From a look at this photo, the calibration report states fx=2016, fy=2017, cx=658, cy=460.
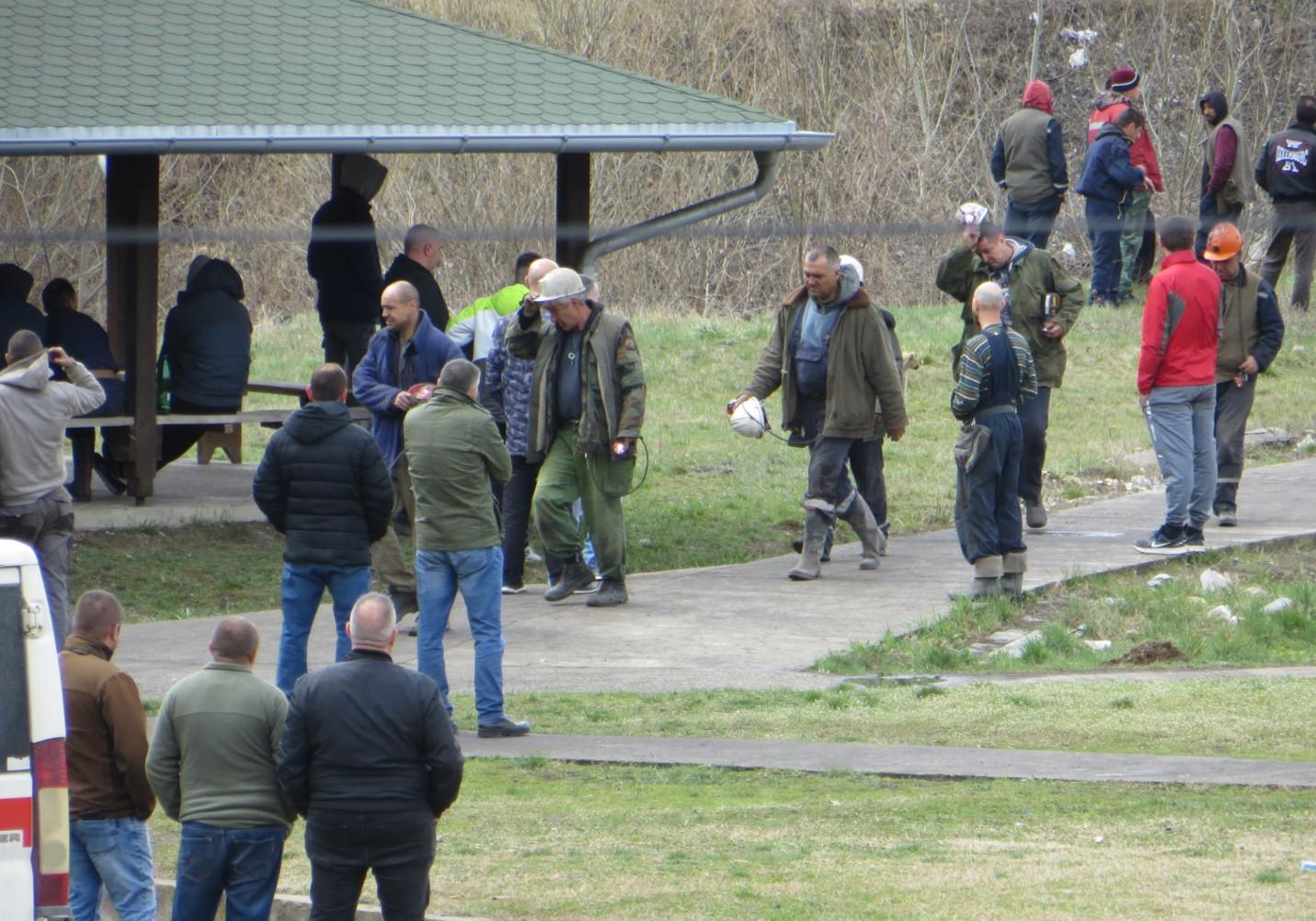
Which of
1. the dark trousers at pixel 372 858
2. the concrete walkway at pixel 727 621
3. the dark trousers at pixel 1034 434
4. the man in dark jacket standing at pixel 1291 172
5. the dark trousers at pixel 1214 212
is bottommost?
the concrete walkway at pixel 727 621

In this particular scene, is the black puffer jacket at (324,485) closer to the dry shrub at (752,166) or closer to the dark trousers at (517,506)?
the dark trousers at (517,506)

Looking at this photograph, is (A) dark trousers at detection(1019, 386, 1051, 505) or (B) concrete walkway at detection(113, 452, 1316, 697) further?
(A) dark trousers at detection(1019, 386, 1051, 505)

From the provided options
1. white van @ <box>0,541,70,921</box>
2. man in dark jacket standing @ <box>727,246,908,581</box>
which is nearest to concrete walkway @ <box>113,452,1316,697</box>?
man in dark jacket standing @ <box>727,246,908,581</box>

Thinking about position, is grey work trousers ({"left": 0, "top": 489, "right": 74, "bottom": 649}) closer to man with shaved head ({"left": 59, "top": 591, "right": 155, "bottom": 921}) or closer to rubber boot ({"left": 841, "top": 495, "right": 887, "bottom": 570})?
man with shaved head ({"left": 59, "top": 591, "right": 155, "bottom": 921})

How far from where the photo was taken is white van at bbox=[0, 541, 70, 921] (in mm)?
5457

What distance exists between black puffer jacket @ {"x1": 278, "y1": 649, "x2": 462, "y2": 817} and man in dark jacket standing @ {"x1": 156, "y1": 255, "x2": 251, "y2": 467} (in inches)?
342

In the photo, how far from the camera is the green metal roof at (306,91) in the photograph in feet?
40.5

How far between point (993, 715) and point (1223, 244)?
441 centimetres

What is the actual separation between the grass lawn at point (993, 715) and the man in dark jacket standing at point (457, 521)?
0.44m

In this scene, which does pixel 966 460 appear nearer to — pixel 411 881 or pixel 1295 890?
pixel 1295 890

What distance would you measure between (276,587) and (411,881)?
6.77 meters

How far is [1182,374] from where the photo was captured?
38.2ft

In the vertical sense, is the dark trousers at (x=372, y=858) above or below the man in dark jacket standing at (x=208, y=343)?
below

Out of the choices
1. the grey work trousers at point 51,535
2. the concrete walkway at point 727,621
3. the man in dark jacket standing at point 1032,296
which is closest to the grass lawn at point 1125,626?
the concrete walkway at point 727,621
